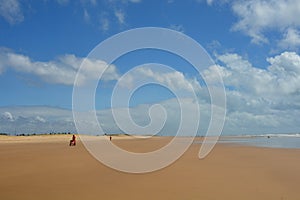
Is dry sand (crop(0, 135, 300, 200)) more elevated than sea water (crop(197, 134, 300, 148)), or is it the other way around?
sea water (crop(197, 134, 300, 148))

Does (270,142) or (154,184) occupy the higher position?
(270,142)

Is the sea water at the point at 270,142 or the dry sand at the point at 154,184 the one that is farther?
the sea water at the point at 270,142

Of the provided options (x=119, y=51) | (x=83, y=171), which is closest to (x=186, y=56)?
(x=119, y=51)

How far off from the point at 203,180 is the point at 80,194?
3943 mm

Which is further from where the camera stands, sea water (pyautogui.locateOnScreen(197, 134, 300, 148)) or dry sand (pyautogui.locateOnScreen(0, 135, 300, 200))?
sea water (pyautogui.locateOnScreen(197, 134, 300, 148))

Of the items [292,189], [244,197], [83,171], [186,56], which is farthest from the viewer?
[186,56]

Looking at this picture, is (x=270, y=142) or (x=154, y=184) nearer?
(x=154, y=184)

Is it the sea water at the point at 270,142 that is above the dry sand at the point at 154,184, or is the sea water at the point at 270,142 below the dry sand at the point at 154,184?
above

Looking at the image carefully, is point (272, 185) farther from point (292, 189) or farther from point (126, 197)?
point (126, 197)

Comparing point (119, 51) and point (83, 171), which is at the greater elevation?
point (119, 51)

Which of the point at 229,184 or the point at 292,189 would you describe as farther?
the point at 229,184

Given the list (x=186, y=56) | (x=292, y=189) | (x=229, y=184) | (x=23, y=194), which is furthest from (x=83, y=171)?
(x=186, y=56)

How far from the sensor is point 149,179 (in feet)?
33.5

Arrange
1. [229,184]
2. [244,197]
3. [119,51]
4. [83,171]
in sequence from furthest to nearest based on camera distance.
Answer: [119,51] → [83,171] → [229,184] → [244,197]
